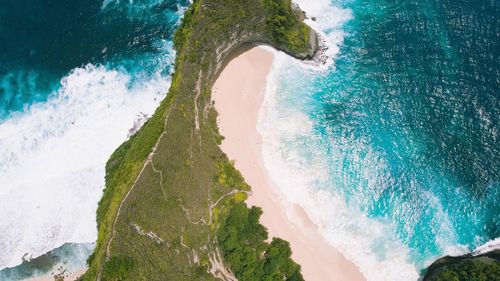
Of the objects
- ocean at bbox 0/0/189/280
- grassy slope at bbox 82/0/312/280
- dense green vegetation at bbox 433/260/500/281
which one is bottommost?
dense green vegetation at bbox 433/260/500/281

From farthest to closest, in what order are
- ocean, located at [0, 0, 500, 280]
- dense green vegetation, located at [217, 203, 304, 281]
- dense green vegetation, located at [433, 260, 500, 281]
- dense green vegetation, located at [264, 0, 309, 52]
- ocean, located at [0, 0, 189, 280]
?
dense green vegetation, located at [264, 0, 309, 52] < ocean, located at [0, 0, 500, 280] < ocean, located at [0, 0, 189, 280] < dense green vegetation, located at [217, 203, 304, 281] < dense green vegetation, located at [433, 260, 500, 281]

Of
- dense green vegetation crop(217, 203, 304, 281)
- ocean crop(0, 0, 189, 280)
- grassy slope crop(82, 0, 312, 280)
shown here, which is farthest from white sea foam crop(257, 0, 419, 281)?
ocean crop(0, 0, 189, 280)

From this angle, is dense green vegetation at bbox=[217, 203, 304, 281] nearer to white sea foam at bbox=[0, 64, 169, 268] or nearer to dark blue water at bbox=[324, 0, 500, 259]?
dark blue water at bbox=[324, 0, 500, 259]

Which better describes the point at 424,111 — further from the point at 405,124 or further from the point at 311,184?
the point at 311,184

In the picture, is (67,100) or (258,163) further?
(67,100)

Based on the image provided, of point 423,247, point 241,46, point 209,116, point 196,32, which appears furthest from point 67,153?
point 423,247

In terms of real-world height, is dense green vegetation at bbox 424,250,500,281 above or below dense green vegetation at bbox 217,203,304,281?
below

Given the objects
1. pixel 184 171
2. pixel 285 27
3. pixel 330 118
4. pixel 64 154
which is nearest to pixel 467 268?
pixel 330 118
